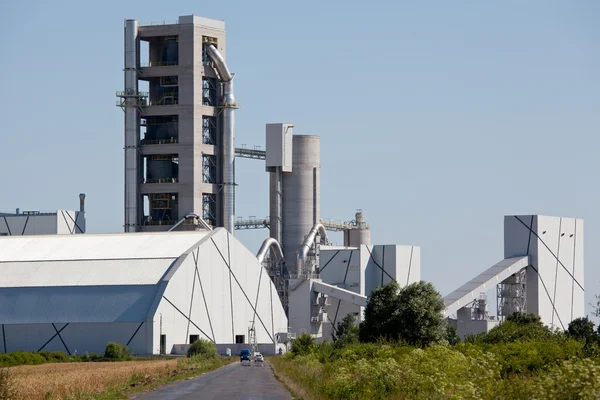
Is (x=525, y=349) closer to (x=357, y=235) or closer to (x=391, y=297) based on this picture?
(x=391, y=297)

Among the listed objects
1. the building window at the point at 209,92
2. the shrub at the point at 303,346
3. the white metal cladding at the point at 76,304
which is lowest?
the shrub at the point at 303,346

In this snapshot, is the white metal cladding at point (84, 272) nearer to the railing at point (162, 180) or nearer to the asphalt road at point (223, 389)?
the railing at point (162, 180)

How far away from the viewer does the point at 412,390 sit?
31.9 meters

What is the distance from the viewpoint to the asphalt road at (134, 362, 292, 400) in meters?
42.0

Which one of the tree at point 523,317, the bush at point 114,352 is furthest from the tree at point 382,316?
the tree at point 523,317

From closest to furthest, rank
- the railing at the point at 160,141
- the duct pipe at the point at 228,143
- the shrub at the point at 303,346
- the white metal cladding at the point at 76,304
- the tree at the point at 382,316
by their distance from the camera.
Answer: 1. the tree at the point at 382,316
2. the shrub at the point at 303,346
3. the white metal cladding at the point at 76,304
4. the railing at the point at 160,141
5. the duct pipe at the point at 228,143

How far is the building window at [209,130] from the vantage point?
151 meters

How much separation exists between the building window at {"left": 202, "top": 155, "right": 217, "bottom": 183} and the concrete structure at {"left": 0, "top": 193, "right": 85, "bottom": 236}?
22.4 meters

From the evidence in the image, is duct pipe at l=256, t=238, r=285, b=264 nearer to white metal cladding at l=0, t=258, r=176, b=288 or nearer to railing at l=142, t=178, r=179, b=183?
railing at l=142, t=178, r=179, b=183

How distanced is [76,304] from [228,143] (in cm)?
4789

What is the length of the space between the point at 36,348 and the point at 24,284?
8.85 m

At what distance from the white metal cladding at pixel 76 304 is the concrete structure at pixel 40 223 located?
1807 inches

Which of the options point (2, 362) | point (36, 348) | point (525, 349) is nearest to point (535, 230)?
point (36, 348)

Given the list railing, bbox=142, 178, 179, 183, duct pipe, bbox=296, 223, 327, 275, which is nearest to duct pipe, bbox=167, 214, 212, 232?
railing, bbox=142, 178, 179, 183
